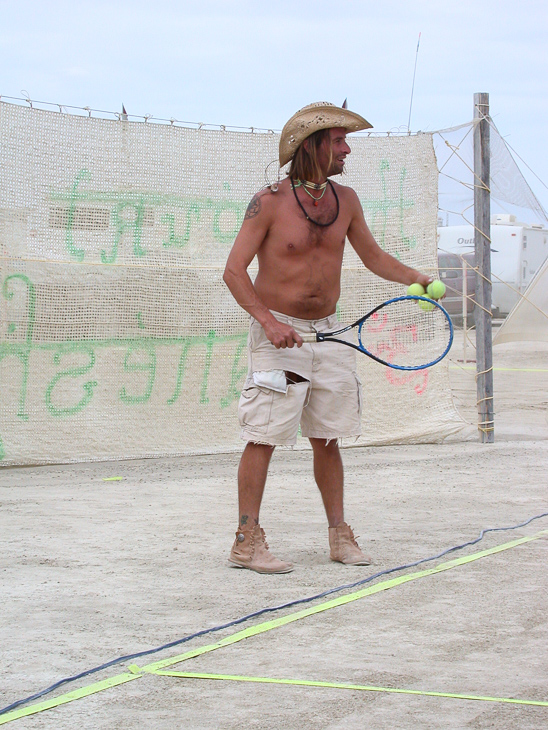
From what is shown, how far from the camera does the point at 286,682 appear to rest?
2949 millimetres

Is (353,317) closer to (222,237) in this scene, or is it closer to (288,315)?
(222,237)

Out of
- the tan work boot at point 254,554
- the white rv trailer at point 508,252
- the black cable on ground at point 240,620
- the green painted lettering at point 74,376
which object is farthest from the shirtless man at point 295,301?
the white rv trailer at point 508,252

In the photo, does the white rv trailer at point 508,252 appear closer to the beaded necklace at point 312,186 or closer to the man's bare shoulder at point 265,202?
the beaded necklace at point 312,186

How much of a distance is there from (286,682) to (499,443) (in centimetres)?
554

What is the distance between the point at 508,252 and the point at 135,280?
552 inches

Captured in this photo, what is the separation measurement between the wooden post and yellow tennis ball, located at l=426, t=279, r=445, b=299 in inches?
143

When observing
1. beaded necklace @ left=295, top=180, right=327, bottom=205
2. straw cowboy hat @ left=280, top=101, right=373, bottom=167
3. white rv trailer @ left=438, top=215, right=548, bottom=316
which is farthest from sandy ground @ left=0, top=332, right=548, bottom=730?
white rv trailer @ left=438, top=215, right=548, bottom=316

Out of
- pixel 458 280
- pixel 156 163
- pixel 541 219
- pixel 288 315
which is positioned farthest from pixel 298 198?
pixel 458 280

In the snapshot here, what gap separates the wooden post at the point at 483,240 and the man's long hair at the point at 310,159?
3.85 meters

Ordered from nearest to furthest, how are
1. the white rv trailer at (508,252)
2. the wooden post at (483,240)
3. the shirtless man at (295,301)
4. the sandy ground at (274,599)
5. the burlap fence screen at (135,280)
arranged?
1. the sandy ground at (274,599)
2. the shirtless man at (295,301)
3. the burlap fence screen at (135,280)
4. the wooden post at (483,240)
5. the white rv trailer at (508,252)

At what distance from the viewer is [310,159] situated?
4441 millimetres

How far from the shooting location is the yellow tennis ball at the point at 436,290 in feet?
14.6

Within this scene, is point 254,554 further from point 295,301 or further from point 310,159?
point 310,159

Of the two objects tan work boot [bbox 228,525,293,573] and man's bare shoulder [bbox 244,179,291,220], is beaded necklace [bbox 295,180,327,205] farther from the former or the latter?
tan work boot [bbox 228,525,293,573]
